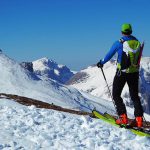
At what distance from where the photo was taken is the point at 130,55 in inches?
571

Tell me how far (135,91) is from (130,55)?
1664 millimetres

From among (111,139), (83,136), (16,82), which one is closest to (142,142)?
(111,139)

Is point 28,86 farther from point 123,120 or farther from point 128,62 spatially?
point 128,62

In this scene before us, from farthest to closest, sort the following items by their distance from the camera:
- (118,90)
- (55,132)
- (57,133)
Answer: (118,90) → (55,132) → (57,133)

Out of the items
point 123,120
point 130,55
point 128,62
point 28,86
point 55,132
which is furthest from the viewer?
point 28,86

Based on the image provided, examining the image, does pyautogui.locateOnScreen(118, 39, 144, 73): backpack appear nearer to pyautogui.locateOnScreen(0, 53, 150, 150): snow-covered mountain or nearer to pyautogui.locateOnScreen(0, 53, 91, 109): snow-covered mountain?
pyautogui.locateOnScreen(0, 53, 150, 150): snow-covered mountain

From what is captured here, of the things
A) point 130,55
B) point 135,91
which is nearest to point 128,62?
point 130,55

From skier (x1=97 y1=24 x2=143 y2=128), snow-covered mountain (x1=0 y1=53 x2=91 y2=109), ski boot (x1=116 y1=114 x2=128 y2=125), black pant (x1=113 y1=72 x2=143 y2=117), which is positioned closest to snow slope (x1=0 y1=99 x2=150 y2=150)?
ski boot (x1=116 y1=114 x2=128 y2=125)

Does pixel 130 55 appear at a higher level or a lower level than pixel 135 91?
higher

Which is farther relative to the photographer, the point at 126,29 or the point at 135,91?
the point at 135,91

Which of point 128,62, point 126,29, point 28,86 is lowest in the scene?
point 128,62

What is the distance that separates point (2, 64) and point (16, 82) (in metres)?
17.6

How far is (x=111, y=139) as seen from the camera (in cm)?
Result: 1364

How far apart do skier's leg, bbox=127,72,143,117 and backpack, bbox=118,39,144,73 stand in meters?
0.35
